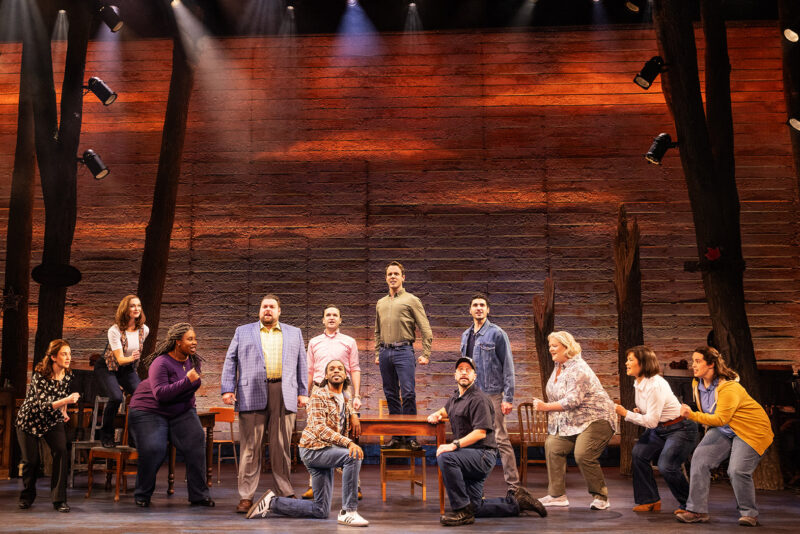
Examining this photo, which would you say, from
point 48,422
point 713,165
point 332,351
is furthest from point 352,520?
point 713,165

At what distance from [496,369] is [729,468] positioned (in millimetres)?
1793

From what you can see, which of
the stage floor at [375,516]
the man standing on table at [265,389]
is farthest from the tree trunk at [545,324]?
the man standing on table at [265,389]

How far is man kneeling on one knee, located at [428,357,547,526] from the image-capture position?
508 cm

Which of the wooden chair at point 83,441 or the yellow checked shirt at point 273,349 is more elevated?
the yellow checked shirt at point 273,349

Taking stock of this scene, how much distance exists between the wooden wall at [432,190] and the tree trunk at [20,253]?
1.56 metres

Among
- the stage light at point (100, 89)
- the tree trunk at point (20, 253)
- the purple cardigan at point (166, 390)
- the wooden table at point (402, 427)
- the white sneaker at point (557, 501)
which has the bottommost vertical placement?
the white sneaker at point (557, 501)

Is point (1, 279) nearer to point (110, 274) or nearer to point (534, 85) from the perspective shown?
point (110, 274)

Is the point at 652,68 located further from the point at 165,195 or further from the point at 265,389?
the point at 165,195

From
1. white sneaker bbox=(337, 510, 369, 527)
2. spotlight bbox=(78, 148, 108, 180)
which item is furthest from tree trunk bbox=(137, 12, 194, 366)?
white sneaker bbox=(337, 510, 369, 527)

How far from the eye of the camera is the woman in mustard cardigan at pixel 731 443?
5141 millimetres

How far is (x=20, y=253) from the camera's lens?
914cm

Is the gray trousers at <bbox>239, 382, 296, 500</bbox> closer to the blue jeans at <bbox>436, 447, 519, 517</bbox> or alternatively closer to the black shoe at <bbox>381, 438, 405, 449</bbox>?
the black shoe at <bbox>381, 438, 405, 449</bbox>

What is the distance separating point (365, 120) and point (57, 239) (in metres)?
4.35

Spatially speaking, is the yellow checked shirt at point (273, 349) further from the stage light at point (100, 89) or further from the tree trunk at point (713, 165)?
the stage light at point (100, 89)
